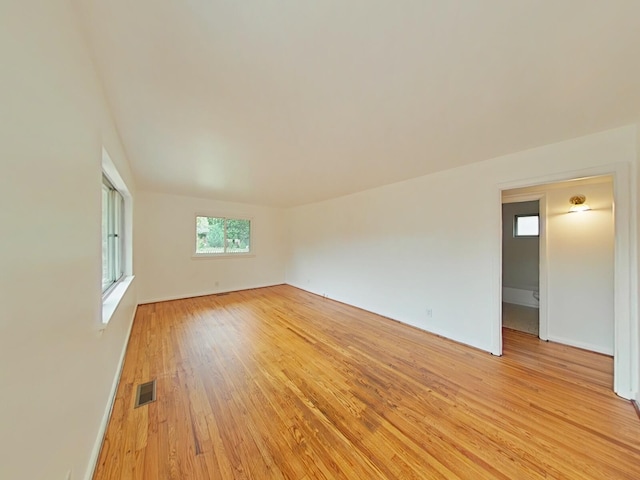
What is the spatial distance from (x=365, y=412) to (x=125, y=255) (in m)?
3.97

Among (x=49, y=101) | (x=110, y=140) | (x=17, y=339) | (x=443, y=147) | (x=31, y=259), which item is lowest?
(x=17, y=339)

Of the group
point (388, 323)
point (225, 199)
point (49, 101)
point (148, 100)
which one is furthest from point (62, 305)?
point (225, 199)

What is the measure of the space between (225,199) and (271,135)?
3787 millimetres

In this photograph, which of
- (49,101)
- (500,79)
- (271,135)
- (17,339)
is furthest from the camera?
(271,135)

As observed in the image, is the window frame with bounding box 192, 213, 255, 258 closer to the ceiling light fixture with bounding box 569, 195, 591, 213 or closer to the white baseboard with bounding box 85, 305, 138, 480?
the white baseboard with bounding box 85, 305, 138, 480

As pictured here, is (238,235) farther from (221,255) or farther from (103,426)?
(103,426)

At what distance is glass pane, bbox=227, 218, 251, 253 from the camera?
5.96 m

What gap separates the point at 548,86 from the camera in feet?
4.90

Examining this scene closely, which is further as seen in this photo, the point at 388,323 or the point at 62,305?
the point at 388,323

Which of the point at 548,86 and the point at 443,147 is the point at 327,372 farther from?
the point at 548,86

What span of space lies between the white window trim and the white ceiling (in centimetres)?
39

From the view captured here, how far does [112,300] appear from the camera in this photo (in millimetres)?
2291

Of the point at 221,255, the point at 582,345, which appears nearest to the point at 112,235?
the point at 221,255

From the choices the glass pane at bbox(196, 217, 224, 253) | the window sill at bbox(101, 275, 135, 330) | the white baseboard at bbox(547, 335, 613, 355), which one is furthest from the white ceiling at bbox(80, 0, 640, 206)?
the glass pane at bbox(196, 217, 224, 253)
